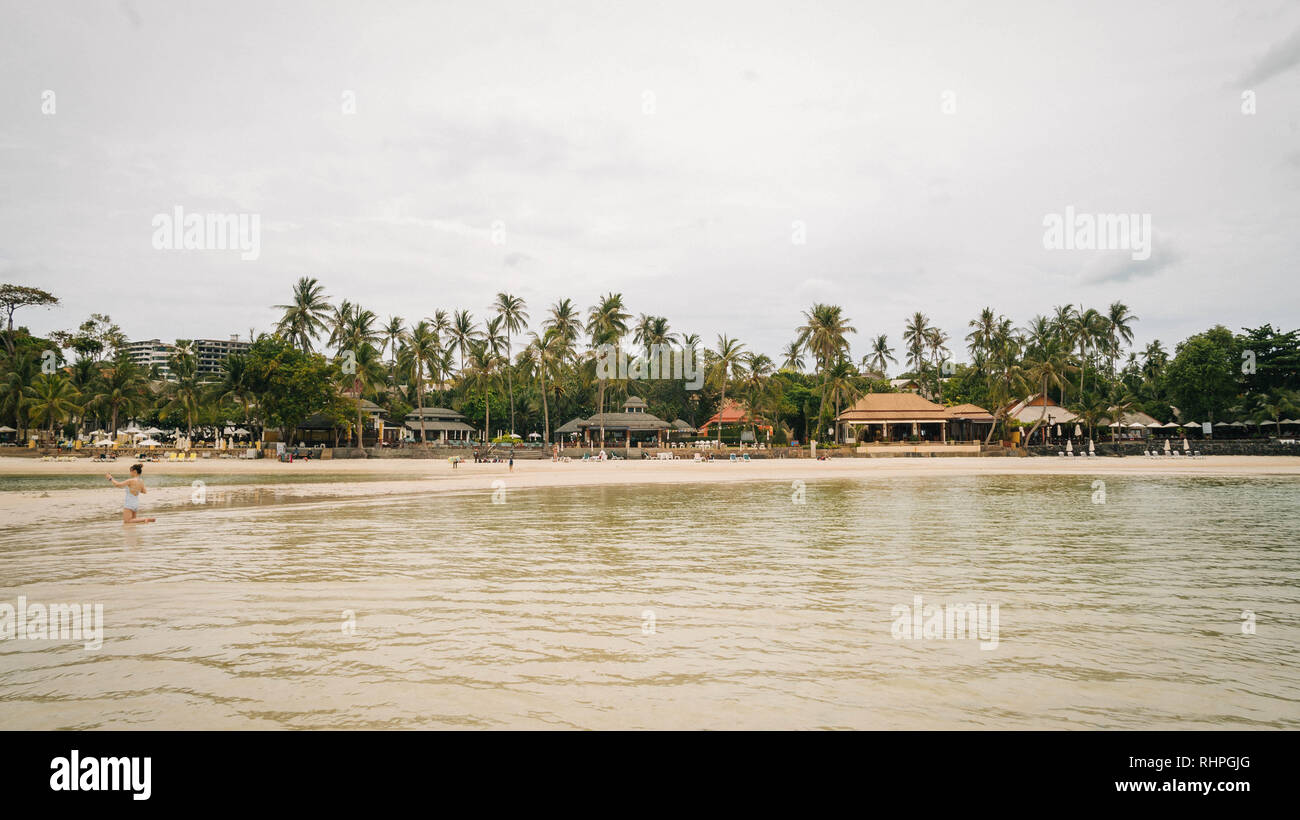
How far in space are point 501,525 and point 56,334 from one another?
90192mm

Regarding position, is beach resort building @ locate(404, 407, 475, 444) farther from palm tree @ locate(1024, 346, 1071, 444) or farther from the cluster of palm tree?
palm tree @ locate(1024, 346, 1071, 444)

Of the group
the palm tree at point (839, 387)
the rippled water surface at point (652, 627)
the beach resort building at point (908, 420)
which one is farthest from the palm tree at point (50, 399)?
the beach resort building at point (908, 420)

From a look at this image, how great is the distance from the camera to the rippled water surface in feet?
14.9

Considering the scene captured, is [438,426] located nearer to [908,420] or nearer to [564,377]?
[564,377]

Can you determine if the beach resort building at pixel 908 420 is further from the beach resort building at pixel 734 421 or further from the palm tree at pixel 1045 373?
the beach resort building at pixel 734 421

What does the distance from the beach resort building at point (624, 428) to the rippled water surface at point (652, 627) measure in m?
44.4

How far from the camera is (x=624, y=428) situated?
2312 inches

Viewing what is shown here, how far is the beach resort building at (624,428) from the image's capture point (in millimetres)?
58906

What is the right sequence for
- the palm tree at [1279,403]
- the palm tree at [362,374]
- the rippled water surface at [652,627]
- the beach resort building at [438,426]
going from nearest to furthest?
the rippled water surface at [652,627] < the palm tree at [1279,403] < the palm tree at [362,374] < the beach resort building at [438,426]

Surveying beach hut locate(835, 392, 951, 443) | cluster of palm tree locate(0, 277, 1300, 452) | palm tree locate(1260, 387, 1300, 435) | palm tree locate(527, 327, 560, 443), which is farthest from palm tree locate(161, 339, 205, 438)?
palm tree locate(1260, 387, 1300, 435)

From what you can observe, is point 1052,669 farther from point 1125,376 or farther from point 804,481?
point 1125,376

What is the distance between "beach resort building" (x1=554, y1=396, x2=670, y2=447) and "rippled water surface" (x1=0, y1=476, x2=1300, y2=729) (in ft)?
146
